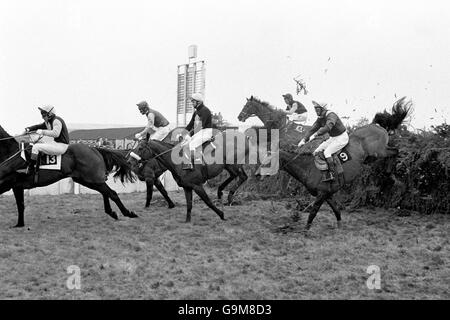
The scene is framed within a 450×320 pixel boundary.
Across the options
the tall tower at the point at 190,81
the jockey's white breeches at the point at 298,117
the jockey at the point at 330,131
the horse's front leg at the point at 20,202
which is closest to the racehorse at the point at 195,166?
the jockey at the point at 330,131

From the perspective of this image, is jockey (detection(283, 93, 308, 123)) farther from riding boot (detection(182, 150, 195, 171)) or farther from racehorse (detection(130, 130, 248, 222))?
riding boot (detection(182, 150, 195, 171))

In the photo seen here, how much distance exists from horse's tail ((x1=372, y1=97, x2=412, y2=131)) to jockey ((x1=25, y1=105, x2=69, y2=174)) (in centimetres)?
646

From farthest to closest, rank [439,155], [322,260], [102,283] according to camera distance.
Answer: [439,155]
[322,260]
[102,283]

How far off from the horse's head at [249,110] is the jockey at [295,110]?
47.2 inches

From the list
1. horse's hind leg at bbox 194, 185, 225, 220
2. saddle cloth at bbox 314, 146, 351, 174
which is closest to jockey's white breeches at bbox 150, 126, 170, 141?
horse's hind leg at bbox 194, 185, 225, 220

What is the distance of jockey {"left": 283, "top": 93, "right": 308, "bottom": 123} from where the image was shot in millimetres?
14445

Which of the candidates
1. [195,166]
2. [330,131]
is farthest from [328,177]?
[195,166]

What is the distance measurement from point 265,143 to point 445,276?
7.42 metres

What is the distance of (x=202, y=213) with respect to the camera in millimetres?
12352

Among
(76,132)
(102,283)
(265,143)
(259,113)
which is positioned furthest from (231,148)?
(76,132)

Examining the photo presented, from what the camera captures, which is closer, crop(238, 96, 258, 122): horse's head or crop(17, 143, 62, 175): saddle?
crop(17, 143, 62, 175): saddle

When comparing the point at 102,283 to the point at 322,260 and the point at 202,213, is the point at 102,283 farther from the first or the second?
the point at 202,213

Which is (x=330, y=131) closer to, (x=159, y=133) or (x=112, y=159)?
(x=112, y=159)

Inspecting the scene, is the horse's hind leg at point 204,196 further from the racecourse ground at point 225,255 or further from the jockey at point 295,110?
the jockey at point 295,110
